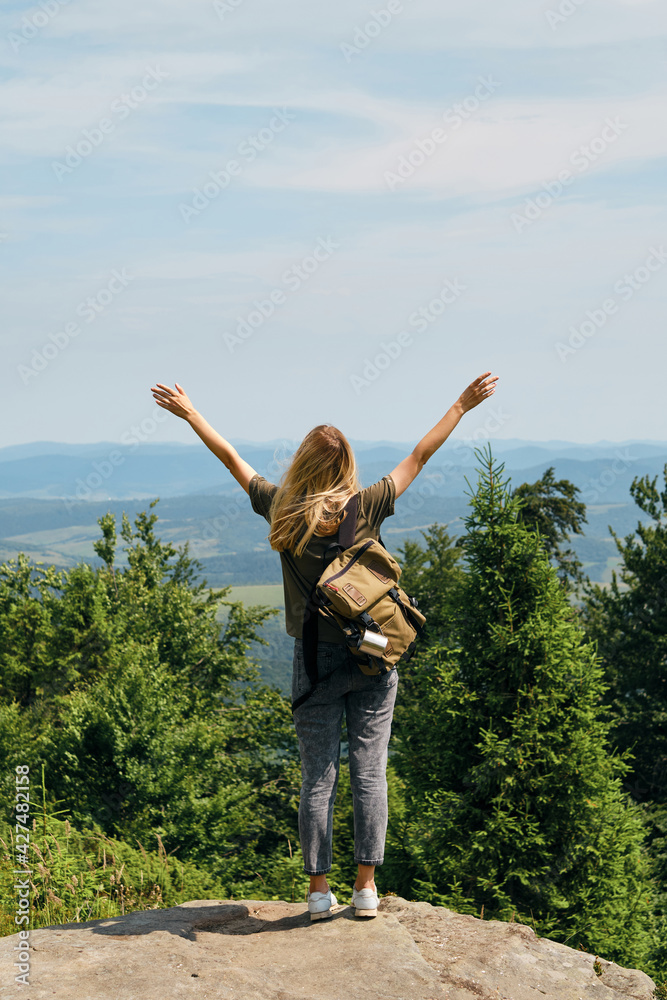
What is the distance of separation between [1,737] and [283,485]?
18.5 m

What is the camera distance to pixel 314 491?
4.18 m

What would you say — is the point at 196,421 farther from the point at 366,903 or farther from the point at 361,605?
the point at 366,903

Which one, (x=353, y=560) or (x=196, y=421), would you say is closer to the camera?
(x=353, y=560)

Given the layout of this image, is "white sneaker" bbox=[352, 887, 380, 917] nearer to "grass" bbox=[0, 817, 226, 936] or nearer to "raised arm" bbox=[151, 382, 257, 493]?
"grass" bbox=[0, 817, 226, 936]

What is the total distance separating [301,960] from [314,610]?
67.5 inches

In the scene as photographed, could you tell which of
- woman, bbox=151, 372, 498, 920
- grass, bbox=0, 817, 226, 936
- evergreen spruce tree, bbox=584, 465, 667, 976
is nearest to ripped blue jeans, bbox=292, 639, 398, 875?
woman, bbox=151, 372, 498, 920

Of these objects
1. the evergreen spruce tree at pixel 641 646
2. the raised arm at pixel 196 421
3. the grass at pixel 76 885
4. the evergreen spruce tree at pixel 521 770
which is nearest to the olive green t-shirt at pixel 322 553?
the raised arm at pixel 196 421

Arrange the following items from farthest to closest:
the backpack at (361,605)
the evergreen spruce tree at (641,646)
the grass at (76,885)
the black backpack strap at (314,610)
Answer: the evergreen spruce tree at (641,646) < the grass at (76,885) < the black backpack strap at (314,610) < the backpack at (361,605)

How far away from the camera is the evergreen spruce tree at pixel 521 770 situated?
22.7ft

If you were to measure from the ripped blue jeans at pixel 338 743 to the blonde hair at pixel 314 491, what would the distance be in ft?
1.96

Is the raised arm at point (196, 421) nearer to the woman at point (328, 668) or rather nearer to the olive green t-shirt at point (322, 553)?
the woman at point (328, 668)

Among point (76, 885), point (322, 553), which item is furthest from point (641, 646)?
point (322, 553)

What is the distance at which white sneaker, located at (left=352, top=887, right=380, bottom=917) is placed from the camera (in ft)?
14.3

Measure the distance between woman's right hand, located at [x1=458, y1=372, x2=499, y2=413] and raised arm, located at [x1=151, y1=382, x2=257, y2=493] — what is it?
4.20 ft
